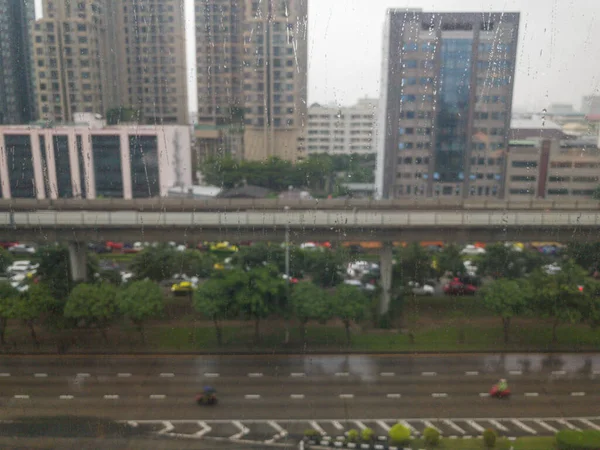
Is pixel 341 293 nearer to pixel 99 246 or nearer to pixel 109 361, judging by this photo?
pixel 109 361

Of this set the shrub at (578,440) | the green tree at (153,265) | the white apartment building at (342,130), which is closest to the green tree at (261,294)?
the green tree at (153,265)

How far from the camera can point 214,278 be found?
182 inches

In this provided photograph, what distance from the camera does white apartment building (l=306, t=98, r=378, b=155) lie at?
10605 millimetres

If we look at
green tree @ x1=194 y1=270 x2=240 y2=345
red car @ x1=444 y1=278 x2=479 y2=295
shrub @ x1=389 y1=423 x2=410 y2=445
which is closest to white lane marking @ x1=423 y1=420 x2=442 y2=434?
shrub @ x1=389 y1=423 x2=410 y2=445

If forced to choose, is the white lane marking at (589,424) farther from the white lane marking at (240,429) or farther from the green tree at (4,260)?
the green tree at (4,260)

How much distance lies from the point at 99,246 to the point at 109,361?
4.26m

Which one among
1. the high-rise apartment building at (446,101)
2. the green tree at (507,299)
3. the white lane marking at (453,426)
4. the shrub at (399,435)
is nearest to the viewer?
the shrub at (399,435)

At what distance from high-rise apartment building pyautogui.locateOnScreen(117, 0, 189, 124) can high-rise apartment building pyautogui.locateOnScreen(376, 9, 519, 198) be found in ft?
13.0

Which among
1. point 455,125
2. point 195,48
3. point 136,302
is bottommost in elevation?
point 136,302

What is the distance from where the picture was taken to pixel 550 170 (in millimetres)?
7965

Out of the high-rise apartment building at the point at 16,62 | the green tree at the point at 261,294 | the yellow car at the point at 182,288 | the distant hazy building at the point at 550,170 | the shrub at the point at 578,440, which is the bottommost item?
the yellow car at the point at 182,288

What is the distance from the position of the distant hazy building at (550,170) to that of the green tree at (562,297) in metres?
3.20

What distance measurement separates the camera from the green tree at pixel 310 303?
14.3 ft

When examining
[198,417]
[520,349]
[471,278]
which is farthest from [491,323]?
[198,417]
